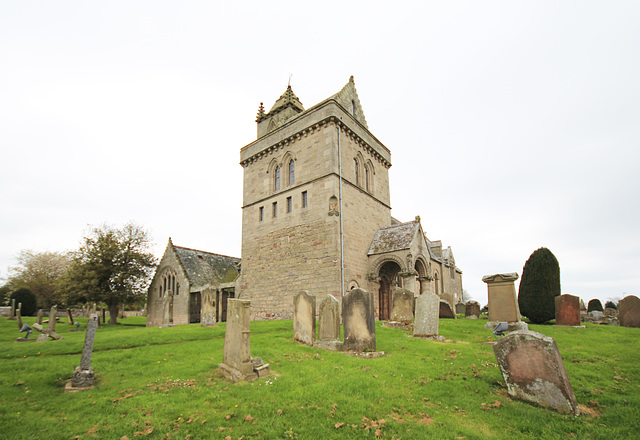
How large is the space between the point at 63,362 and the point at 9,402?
274cm

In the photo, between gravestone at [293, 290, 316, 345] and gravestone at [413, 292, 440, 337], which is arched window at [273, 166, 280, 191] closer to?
gravestone at [293, 290, 316, 345]

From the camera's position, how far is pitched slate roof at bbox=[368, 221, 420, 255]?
62.7 feet

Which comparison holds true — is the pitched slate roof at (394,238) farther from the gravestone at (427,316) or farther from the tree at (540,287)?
the gravestone at (427,316)

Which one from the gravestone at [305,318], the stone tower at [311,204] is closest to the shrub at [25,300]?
the stone tower at [311,204]

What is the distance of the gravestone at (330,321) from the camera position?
993 cm

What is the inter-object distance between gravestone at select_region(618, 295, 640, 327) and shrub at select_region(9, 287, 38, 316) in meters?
45.0

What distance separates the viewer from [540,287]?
16.0 meters

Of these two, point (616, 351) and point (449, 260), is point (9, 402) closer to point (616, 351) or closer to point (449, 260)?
point (616, 351)

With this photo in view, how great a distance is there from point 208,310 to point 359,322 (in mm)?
9164

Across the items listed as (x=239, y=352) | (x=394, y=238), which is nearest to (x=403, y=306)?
Result: (x=394, y=238)

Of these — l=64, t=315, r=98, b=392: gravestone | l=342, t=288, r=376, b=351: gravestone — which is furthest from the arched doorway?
l=64, t=315, r=98, b=392: gravestone

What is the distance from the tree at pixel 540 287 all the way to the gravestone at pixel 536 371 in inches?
487

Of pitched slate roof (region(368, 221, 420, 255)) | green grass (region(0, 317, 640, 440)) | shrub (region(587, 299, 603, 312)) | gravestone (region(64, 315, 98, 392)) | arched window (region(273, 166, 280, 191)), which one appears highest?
arched window (region(273, 166, 280, 191))

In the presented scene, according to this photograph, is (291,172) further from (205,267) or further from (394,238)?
(205,267)
